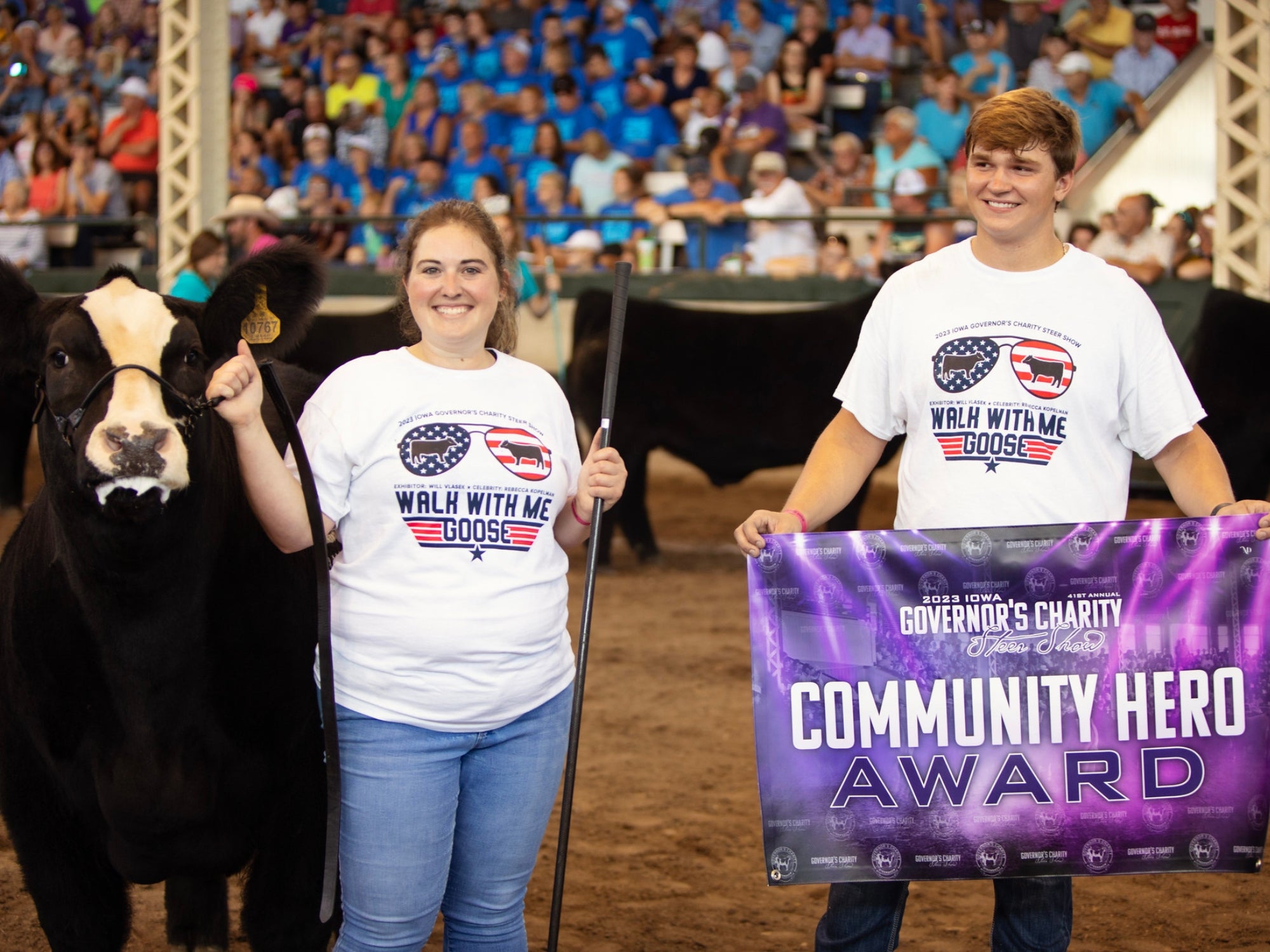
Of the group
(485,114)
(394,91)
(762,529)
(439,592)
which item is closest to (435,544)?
A: (439,592)

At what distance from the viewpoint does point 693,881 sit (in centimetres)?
377

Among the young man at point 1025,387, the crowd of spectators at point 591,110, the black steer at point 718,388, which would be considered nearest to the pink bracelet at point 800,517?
the young man at point 1025,387

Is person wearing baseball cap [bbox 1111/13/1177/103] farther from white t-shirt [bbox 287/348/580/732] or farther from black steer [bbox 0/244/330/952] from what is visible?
white t-shirt [bbox 287/348/580/732]

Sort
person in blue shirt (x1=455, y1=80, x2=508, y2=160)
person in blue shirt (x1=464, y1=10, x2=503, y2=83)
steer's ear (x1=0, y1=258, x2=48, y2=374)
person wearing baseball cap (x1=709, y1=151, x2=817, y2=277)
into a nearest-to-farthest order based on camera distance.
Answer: steer's ear (x1=0, y1=258, x2=48, y2=374) → person wearing baseball cap (x1=709, y1=151, x2=817, y2=277) → person in blue shirt (x1=455, y1=80, x2=508, y2=160) → person in blue shirt (x1=464, y1=10, x2=503, y2=83)

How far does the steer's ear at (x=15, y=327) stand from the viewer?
8.39ft

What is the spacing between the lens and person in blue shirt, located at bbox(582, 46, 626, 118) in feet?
40.8

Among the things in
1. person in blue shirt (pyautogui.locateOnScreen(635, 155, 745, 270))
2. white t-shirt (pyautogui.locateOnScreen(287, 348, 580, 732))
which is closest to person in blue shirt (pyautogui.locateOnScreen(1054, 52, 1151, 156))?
person in blue shirt (pyautogui.locateOnScreen(635, 155, 745, 270))

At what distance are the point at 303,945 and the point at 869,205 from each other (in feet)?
28.7

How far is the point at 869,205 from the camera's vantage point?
34.8ft

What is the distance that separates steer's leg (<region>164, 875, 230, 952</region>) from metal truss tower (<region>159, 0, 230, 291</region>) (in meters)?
7.60

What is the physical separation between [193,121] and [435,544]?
884 centimetres

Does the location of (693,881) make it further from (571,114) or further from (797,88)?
(571,114)

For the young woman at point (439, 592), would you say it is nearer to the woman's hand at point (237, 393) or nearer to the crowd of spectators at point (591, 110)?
the woman's hand at point (237, 393)

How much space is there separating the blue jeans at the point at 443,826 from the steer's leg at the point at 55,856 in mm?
721
